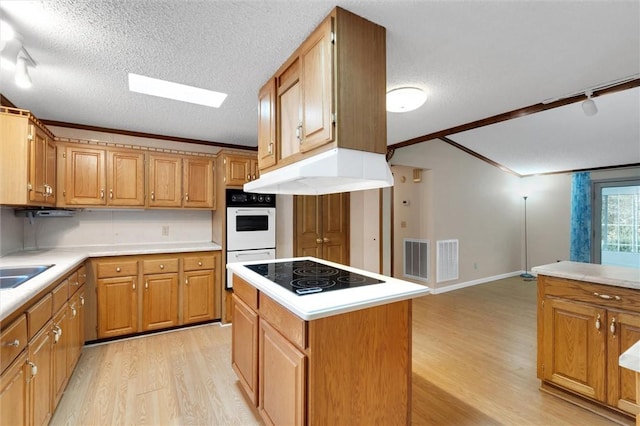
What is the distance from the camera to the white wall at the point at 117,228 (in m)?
3.05

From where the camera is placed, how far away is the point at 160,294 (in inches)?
124

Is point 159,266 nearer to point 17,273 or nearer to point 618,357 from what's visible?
point 17,273

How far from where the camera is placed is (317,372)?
1295 millimetres

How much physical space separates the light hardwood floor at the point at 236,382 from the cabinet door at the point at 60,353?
0.14m

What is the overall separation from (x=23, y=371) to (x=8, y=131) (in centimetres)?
175

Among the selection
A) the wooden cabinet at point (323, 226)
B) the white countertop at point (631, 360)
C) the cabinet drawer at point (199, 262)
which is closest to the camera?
the white countertop at point (631, 360)

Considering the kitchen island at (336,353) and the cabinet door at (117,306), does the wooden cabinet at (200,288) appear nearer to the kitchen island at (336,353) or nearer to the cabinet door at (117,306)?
the cabinet door at (117,306)

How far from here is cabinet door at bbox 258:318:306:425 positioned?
1322mm

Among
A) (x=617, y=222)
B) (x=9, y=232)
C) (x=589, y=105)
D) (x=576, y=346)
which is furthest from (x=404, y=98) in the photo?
(x=617, y=222)

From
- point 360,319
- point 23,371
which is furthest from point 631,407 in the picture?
point 23,371

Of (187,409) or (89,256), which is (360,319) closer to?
(187,409)

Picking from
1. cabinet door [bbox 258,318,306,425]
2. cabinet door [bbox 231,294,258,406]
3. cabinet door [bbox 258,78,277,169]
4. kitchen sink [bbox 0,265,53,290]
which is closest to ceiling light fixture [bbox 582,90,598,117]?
cabinet door [bbox 258,78,277,169]

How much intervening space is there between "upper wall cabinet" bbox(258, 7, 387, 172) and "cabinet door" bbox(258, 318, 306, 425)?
1.03m

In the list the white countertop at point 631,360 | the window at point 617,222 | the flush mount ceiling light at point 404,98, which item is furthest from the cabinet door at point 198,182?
the window at point 617,222
